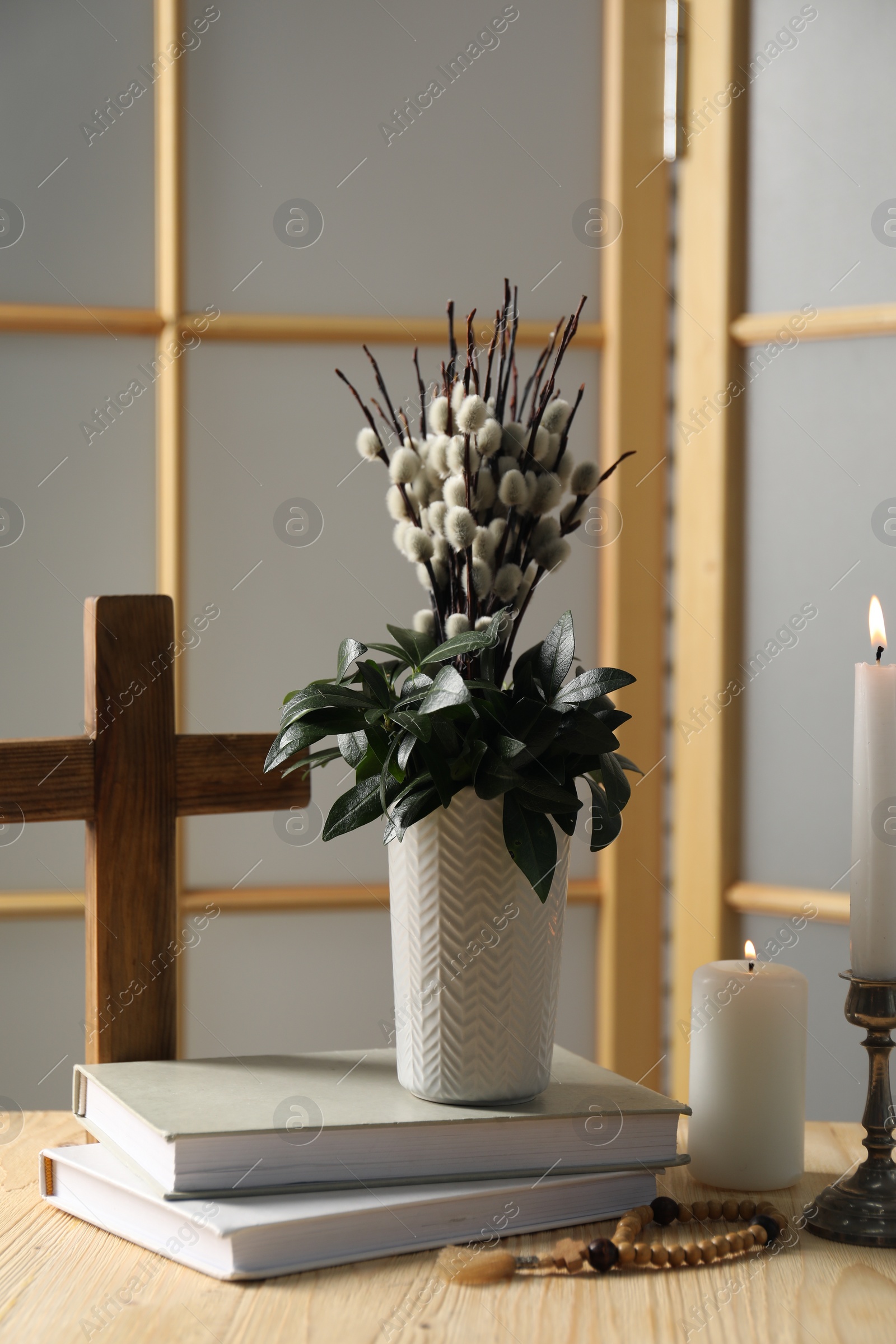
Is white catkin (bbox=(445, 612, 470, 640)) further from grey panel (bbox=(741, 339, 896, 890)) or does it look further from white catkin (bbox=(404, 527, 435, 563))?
grey panel (bbox=(741, 339, 896, 890))

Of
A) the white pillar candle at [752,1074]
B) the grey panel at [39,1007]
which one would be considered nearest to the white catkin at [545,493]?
the white pillar candle at [752,1074]

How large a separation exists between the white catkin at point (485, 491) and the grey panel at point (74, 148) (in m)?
0.92

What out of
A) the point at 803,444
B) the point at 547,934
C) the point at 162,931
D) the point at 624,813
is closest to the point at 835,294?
the point at 803,444

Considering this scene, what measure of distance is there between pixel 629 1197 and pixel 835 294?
1.10 metres

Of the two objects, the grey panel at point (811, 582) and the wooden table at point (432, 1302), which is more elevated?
the grey panel at point (811, 582)

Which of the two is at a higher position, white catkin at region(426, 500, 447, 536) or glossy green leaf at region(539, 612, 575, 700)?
white catkin at region(426, 500, 447, 536)

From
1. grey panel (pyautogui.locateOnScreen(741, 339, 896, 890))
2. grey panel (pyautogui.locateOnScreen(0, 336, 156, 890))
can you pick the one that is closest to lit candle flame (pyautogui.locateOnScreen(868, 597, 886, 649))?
grey panel (pyautogui.locateOnScreen(741, 339, 896, 890))

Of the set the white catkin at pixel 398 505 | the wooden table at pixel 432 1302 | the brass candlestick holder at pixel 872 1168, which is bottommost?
the wooden table at pixel 432 1302

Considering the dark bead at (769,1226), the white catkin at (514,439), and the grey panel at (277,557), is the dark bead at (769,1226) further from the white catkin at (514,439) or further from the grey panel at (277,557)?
the grey panel at (277,557)

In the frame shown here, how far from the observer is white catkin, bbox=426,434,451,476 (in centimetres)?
79

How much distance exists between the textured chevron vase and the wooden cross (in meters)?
0.20

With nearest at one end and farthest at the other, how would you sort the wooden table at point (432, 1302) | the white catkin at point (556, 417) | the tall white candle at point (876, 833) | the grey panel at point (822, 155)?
1. the wooden table at point (432, 1302)
2. the tall white candle at point (876, 833)
3. the white catkin at point (556, 417)
4. the grey panel at point (822, 155)

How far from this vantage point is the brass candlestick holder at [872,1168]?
696 millimetres

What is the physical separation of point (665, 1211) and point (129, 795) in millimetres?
460
